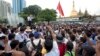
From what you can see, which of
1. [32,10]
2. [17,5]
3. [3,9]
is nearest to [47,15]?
[32,10]

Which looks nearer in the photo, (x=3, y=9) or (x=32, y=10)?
(x=32, y=10)

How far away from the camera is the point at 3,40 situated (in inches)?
343

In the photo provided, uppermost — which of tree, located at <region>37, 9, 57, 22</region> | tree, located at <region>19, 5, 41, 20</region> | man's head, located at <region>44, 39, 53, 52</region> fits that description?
man's head, located at <region>44, 39, 53, 52</region>

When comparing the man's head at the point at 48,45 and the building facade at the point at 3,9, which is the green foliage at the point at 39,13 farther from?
the man's head at the point at 48,45

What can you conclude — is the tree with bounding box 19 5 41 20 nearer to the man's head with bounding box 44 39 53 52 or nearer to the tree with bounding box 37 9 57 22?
the tree with bounding box 37 9 57 22

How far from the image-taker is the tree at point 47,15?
97.5m

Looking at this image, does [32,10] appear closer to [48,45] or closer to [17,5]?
[17,5]

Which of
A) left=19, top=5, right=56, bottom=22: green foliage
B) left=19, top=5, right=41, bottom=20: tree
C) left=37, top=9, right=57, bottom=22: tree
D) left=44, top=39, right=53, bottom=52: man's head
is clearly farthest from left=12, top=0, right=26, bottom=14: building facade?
left=44, top=39, right=53, bottom=52: man's head

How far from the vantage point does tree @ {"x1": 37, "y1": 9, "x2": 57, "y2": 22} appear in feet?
320

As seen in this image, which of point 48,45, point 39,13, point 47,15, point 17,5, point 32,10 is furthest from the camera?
point 17,5

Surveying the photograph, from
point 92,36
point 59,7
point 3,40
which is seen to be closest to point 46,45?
point 3,40

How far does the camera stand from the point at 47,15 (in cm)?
10012

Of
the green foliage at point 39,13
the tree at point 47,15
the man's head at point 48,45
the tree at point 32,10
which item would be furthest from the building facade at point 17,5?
the man's head at point 48,45

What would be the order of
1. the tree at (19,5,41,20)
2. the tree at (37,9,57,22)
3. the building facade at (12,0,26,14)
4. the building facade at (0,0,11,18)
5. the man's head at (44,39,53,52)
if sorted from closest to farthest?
1. the man's head at (44,39,53,52)
2. the tree at (37,9,57,22)
3. the tree at (19,5,41,20)
4. the building facade at (0,0,11,18)
5. the building facade at (12,0,26,14)
